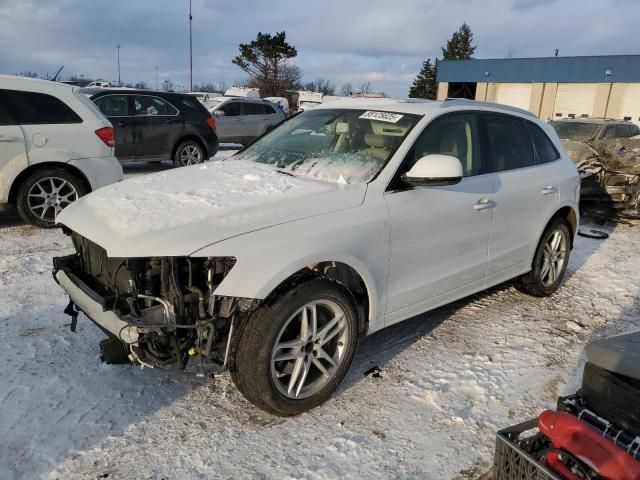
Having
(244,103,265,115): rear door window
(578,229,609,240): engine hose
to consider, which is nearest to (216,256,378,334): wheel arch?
(578,229,609,240): engine hose

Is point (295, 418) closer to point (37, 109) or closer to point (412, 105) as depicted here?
point (412, 105)

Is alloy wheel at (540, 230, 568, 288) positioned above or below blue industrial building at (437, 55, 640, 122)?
below

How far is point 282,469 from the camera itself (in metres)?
2.58

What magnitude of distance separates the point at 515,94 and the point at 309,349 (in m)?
38.8

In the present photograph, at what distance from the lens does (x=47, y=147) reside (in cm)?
613

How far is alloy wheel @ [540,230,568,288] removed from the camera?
486cm

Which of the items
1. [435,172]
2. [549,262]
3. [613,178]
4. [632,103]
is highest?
[632,103]

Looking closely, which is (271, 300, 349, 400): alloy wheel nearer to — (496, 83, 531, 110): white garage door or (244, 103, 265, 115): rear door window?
(244, 103, 265, 115): rear door window

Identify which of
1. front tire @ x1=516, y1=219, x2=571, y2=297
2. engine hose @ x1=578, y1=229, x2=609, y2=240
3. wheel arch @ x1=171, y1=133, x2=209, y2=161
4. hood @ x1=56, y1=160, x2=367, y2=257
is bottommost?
engine hose @ x1=578, y1=229, x2=609, y2=240

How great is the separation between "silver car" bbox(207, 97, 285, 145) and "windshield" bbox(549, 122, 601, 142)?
315 inches

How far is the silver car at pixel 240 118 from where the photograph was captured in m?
15.8

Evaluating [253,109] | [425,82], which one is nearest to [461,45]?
[425,82]

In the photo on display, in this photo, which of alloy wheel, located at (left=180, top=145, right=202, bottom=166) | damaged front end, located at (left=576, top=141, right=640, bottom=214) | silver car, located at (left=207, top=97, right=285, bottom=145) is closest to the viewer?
damaged front end, located at (left=576, top=141, right=640, bottom=214)

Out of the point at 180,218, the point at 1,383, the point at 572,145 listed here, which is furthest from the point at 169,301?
the point at 572,145
